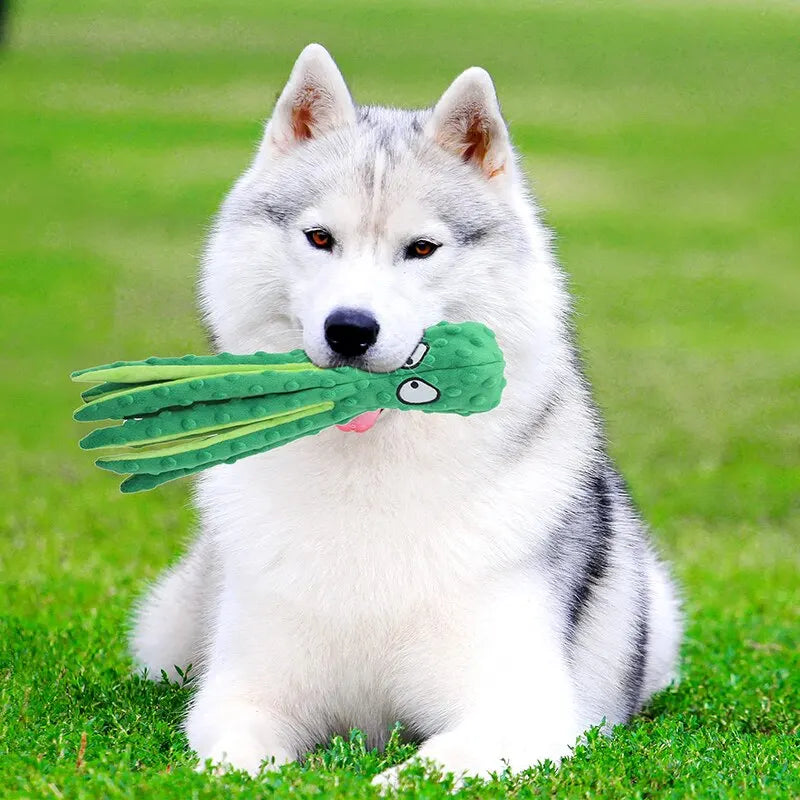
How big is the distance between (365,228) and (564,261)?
3.60 feet

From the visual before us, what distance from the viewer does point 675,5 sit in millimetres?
29281

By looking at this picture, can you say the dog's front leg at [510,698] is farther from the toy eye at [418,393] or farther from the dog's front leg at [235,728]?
the toy eye at [418,393]

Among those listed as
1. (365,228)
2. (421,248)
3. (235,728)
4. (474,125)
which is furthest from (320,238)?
(235,728)

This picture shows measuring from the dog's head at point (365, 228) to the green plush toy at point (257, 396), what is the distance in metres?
0.08

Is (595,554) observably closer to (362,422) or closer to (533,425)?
(533,425)

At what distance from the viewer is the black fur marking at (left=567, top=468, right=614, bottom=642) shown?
4.93 m

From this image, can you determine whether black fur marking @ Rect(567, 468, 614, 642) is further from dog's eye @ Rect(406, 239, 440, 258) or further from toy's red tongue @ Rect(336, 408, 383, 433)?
dog's eye @ Rect(406, 239, 440, 258)

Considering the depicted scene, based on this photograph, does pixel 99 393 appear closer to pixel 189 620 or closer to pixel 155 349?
pixel 189 620

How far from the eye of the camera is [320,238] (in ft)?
14.5

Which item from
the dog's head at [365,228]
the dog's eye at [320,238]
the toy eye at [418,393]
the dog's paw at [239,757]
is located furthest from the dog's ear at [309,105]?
the dog's paw at [239,757]

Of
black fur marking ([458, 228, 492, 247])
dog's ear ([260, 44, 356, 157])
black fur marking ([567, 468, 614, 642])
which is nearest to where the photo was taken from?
black fur marking ([458, 228, 492, 247])

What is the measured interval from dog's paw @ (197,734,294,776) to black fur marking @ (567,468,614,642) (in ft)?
3.52

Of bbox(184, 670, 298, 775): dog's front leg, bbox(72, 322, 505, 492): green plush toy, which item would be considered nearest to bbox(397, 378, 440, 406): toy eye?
bbox(72, 322, 505, 492): green plush toy

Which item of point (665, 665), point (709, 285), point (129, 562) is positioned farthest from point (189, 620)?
point (709, 285)
